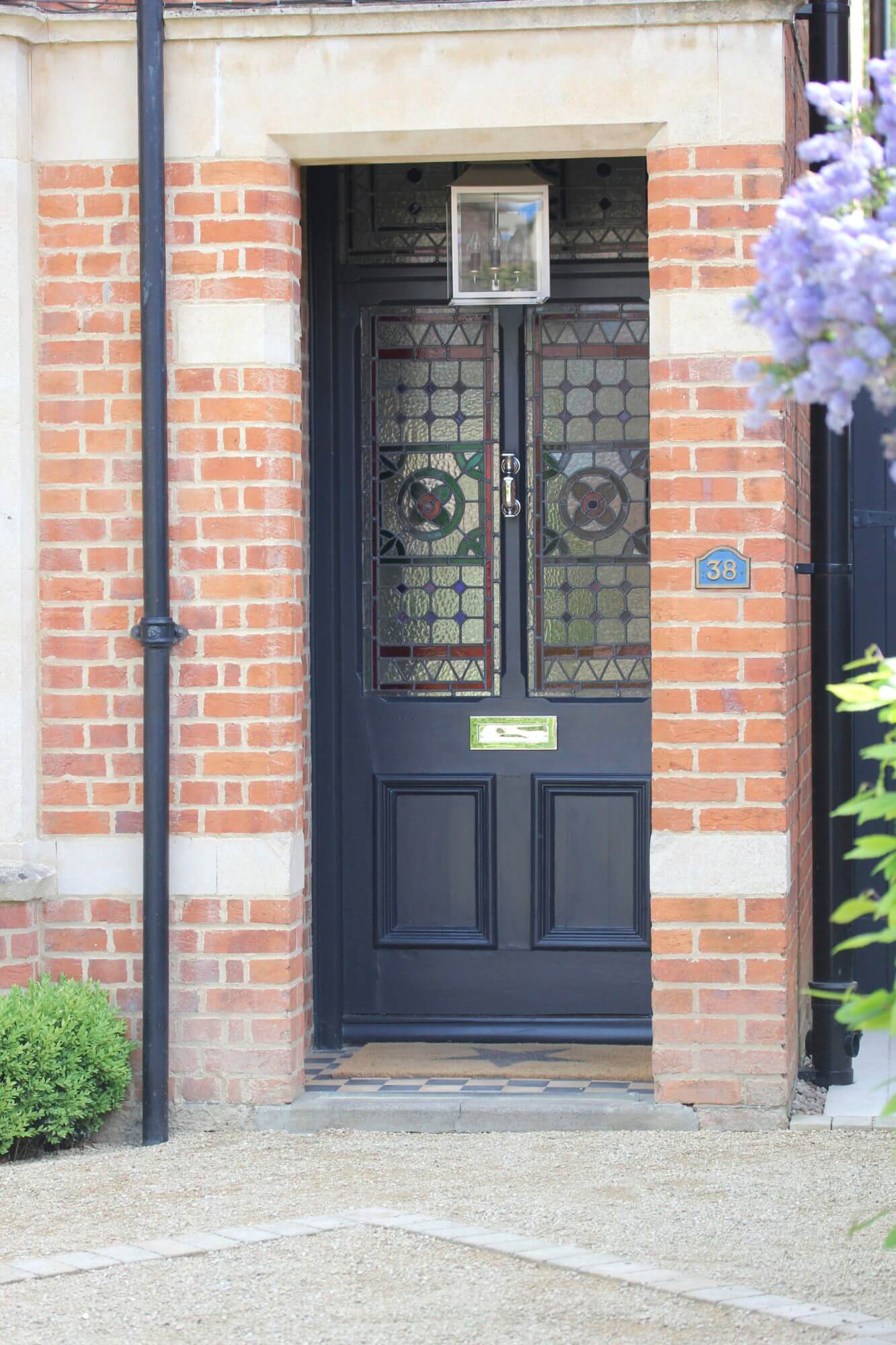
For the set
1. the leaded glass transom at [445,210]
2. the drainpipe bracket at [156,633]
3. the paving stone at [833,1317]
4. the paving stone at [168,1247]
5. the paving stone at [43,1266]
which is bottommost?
the paving stone at [43,1266]

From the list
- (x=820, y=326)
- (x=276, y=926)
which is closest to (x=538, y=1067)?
(x=276, y=926)

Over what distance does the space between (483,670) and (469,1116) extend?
1.74m

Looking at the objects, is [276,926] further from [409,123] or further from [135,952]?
[409,123]

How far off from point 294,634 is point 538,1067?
1.77 metres

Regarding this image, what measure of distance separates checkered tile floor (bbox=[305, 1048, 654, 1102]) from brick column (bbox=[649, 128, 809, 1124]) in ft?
1.05

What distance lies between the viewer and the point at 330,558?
22.7 feet

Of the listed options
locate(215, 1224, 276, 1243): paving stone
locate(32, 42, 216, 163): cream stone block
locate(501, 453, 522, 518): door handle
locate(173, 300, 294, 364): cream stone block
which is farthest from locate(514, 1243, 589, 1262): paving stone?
locate(32, 42, 216, 163): cream stone block

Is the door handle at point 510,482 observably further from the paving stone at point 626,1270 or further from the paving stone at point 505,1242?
the paving stone at point 626,1270

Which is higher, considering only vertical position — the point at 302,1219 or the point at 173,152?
the point at 173,152

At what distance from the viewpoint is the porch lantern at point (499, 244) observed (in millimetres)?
6473

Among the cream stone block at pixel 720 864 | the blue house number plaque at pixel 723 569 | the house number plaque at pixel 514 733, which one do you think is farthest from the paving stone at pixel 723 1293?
the house number plaque at pixel 514 733

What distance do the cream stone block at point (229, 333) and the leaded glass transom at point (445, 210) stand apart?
1.07m

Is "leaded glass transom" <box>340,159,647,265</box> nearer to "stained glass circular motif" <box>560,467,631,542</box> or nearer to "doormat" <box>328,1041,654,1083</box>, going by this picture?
"stained glass circular motif" <box>560,467,631,542</box>

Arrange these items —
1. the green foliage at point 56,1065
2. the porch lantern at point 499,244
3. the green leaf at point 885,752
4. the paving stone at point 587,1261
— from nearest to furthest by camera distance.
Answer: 1. the green leaf at point 885,752
2. the paving stone at point 587,1261
3. the green foliage at point 56,1065
4. the porch lantern at point 499,244
